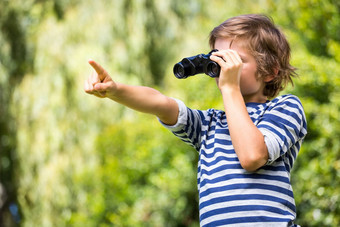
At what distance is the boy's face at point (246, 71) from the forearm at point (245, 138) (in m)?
0.16

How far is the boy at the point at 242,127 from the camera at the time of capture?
4.39 feet

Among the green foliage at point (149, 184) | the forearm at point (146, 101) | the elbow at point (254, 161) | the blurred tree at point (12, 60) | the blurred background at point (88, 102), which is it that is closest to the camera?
the elbow at point (254, 161)

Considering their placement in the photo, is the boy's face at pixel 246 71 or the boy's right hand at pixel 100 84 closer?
the boy's right hand at pixel 100 84

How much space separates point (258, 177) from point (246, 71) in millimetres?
354

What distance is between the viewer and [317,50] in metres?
4.02

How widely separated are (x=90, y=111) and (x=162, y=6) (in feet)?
6.61

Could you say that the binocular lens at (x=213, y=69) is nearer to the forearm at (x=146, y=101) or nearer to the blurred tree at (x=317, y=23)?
the forearm at (x=146, y=101)

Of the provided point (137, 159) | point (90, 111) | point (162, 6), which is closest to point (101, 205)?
point (137, 159)

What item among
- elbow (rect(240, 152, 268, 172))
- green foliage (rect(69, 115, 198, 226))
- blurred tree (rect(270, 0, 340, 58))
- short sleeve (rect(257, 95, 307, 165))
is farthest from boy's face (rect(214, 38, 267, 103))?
green foliage (rect(69, 115, 198, 226))

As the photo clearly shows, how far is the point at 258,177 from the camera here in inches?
53.9

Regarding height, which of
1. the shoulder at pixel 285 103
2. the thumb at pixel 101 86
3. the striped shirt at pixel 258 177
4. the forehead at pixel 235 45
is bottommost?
the striped shirt at pixel 258 177

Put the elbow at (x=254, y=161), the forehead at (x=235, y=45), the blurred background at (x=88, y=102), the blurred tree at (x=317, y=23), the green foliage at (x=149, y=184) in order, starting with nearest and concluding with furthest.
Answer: the elbow at (x=254, y=161) → the forehead at (x=235, y=45) → the blurred tree at (x=317, y=23) → the green foliage at (x=149, y=184) → the blurred background at (x=88, y=102)

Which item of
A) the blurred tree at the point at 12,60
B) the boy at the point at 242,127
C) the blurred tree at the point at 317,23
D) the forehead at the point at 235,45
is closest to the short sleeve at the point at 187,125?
the boy at the point at 242,127

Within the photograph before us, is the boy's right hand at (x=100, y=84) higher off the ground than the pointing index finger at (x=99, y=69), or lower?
lower
